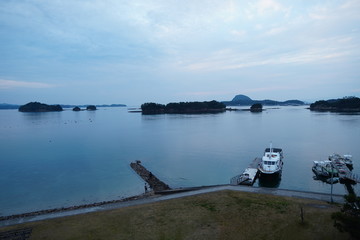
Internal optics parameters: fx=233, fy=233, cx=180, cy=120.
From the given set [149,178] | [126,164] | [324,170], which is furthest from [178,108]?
[324,170]

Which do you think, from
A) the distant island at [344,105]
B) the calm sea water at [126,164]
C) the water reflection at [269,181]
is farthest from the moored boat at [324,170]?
the distant island at [344,105]

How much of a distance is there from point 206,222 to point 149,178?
15246 millimetres

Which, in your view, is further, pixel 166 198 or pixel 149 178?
pixel 149 178

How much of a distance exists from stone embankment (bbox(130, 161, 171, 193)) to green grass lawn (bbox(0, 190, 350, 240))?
24.7 ft

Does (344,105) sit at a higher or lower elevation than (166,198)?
higher

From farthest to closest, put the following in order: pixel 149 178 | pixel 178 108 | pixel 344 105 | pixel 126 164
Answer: pixel 178 108, pixel 344 105, pixel 126 164, pixel 149 178

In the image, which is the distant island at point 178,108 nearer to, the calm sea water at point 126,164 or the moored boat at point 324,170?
the calm sea water at point 126,164

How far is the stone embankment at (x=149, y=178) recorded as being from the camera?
24.7 meters

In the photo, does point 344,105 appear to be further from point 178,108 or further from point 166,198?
point 166,198

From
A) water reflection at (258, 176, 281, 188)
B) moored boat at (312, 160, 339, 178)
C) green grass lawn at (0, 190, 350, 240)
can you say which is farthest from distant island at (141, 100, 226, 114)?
green grass lawn at (0, 190, 350, 240)

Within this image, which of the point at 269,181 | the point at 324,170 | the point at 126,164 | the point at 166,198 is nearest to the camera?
the point at 166,198

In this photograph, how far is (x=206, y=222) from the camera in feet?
44.8

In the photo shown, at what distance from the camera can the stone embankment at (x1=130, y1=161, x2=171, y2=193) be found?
24.7 meters

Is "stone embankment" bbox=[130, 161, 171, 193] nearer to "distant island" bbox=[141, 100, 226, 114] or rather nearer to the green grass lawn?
the green grass lawn
